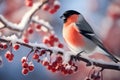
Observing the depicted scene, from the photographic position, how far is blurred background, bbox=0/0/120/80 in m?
1.27

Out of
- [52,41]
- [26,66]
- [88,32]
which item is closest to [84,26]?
[88,32]

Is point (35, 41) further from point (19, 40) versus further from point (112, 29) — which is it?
point (112, 29)

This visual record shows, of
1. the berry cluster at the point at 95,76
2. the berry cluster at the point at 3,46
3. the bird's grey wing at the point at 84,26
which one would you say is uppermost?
the berry cluster at the point at 3,46

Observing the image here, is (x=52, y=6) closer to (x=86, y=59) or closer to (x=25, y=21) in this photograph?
(x=25, y=21)

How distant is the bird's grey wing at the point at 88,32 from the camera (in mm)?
1250

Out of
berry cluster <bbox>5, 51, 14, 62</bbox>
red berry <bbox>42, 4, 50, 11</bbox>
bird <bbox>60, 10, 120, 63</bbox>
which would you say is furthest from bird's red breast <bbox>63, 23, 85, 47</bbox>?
berry cluster <bbox>5, 51, 14, 62</bbox>

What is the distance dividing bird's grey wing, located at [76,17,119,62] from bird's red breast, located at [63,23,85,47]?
0.05 ft

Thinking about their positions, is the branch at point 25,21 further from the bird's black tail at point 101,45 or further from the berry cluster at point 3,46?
the bird's black tail at point 101,45

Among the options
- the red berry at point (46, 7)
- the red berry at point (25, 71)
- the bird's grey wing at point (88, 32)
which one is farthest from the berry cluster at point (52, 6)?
the red berry at point (25, 71)

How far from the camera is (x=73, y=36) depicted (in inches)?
50.5

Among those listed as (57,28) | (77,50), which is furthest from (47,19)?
(77,50)

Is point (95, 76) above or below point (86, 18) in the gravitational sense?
below

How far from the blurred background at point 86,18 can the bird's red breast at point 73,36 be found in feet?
0.14

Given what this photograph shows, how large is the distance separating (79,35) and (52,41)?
0.35ft
